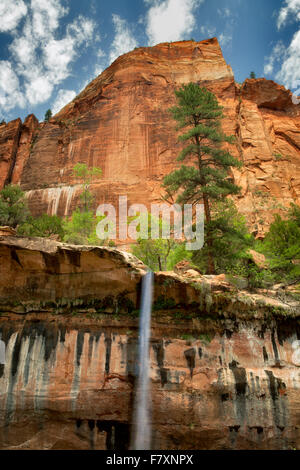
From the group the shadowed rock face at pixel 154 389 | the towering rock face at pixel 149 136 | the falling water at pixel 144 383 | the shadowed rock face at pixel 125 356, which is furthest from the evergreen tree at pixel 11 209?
the falling water at pixel 144 383

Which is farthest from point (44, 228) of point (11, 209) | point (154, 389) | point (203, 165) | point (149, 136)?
point (154, 389)

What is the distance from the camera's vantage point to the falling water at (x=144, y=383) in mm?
10562

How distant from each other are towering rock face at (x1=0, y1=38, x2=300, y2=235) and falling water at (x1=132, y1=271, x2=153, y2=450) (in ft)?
77.9

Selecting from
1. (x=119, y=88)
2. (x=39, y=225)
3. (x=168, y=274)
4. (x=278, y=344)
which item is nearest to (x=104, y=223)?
(x=39, y=225)

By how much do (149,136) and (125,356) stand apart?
3359 centimetres

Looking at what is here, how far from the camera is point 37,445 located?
10.4 m

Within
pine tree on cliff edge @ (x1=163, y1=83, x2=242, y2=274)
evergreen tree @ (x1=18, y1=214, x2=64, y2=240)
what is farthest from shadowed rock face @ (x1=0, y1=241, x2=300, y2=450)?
evergreen tree @ (x1=18, y1=214, x2=64, y2=240)

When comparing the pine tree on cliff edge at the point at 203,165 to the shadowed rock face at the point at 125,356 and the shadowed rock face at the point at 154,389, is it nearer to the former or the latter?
the shadowed rock face at the point at 125,356

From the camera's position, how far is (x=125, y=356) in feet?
38.1

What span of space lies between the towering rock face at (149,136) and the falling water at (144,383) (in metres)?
23.8

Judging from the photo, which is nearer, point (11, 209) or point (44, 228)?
point (44, 228)

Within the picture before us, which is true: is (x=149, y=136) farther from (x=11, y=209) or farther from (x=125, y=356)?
(x=125, y=356)

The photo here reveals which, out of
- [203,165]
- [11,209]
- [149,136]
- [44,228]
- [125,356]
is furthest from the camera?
[149,136]

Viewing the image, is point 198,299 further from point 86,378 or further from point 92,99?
point 92,99
